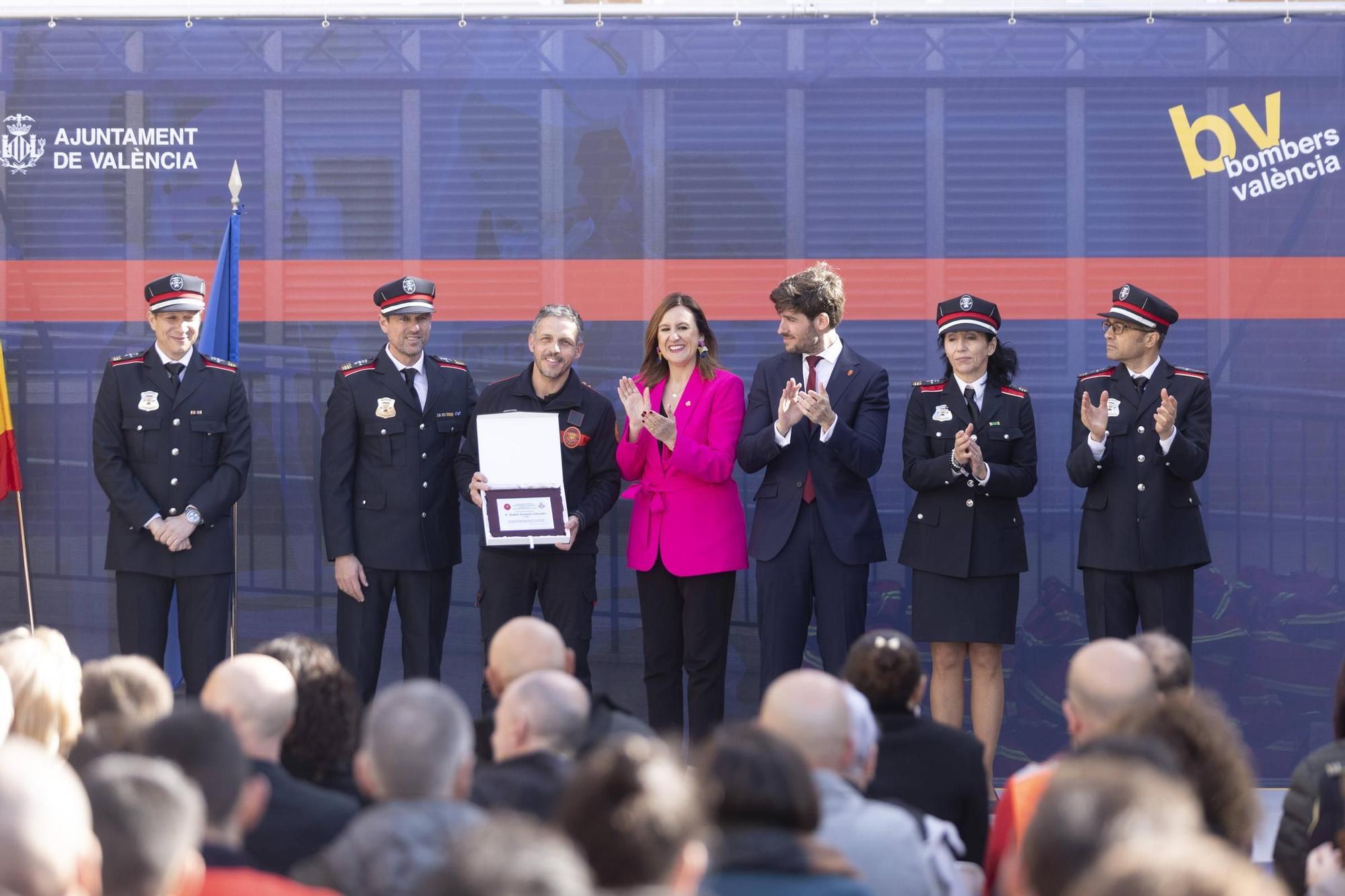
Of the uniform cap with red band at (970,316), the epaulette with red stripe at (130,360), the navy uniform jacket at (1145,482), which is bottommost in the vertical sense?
the navy uniform jacket at (1145,482)

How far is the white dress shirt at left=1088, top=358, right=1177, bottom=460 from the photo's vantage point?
16.5 feet

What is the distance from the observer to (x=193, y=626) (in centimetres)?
526

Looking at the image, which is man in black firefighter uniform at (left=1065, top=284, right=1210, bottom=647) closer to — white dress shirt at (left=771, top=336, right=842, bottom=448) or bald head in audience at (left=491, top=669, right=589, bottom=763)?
white dress shirt at (left=771, top=336, right=842, bottom=448)

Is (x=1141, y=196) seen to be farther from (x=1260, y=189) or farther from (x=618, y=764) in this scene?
(x=618, y=764)

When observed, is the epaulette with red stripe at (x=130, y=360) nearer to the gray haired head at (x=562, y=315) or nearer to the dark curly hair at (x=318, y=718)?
the gray haired head at (x=562, y=315)

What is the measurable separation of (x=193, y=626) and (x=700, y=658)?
1.80 metres

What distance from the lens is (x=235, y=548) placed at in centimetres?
550

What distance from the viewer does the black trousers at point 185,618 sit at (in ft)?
17.2

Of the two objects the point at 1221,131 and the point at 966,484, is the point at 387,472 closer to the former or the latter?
the point at 966,484

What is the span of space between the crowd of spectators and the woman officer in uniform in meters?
1.79

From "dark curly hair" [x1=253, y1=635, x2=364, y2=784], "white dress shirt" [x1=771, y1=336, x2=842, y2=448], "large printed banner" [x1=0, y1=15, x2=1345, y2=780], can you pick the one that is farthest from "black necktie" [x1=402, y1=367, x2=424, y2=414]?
"dark curly hair" [x1=253, y1=635, x2=364, y2=784]

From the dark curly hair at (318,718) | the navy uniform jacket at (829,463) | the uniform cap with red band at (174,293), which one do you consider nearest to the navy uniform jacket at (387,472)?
the uniform cap with red band at (174,293)

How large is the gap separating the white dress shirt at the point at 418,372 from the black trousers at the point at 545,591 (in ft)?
2.03

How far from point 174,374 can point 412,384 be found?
85 centimetres
